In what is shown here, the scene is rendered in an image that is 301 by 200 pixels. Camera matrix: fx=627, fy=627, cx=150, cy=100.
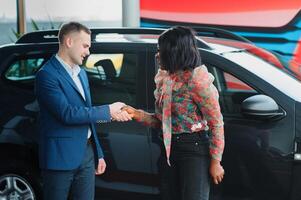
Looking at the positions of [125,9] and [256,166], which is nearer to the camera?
[256,166]

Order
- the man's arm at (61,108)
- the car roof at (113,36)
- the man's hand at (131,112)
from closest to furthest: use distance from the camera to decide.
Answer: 1. the man's arm at (61,108)
2. the man's hand at (131,112)
3. the car roof at (113,36)

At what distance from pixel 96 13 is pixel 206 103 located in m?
6.82

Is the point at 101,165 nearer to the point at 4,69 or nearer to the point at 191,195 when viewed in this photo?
the point at 191,195

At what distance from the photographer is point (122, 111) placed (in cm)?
368

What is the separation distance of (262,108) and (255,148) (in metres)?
0.30

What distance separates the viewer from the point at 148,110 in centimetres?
458

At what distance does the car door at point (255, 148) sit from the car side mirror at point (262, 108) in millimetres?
32

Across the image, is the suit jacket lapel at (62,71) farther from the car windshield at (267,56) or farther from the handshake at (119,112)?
the car windshield at (267,56)

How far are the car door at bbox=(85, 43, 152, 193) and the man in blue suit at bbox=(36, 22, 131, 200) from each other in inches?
33.9

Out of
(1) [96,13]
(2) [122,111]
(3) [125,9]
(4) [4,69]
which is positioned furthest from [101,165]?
(1) [96,13]

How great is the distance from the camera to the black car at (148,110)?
4312mm

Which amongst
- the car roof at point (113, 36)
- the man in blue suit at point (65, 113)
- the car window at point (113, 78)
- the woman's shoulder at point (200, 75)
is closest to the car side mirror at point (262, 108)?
the car roof at point (113, 36)

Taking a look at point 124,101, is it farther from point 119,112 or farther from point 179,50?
point 179,50

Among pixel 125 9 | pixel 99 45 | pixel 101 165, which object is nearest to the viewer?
pixel 101 165
